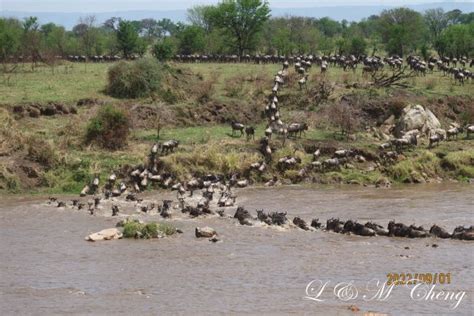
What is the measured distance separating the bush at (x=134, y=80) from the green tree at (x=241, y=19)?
2286 centimetres

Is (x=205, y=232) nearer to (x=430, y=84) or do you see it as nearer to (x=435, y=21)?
(x=430, y=84)

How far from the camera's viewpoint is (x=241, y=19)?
56750 millimetres

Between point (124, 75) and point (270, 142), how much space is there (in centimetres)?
849

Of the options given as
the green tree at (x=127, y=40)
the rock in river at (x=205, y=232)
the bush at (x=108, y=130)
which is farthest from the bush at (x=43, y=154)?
the green tree at (x=127, y=40)

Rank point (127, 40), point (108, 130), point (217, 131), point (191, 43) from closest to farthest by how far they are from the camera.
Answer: point (108, 130)
point (217, 131)
point (127, 40)
point (191, 43)

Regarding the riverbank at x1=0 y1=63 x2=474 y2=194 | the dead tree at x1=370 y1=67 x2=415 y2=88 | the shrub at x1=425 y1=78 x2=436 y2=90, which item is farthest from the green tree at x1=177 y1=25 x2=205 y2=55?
the shrub at x1=425 y1=78 x2=436 y2=90

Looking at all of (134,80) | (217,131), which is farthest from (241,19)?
(217,131)

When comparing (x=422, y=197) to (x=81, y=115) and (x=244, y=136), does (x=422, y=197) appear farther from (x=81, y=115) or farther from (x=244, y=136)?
(x=81, y=115)

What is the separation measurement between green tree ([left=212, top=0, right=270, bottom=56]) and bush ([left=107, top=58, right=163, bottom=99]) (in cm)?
2286

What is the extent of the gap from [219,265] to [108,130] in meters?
12.2

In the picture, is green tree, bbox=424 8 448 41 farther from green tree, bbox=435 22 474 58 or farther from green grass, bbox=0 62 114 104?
green grass, bbox=0 62 114 104

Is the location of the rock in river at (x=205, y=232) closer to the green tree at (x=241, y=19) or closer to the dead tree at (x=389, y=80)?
the dead tree at (x=389, y=80)

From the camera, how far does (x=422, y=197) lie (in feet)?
79.5

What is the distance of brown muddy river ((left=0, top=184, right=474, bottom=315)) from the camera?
13703 millimetres
